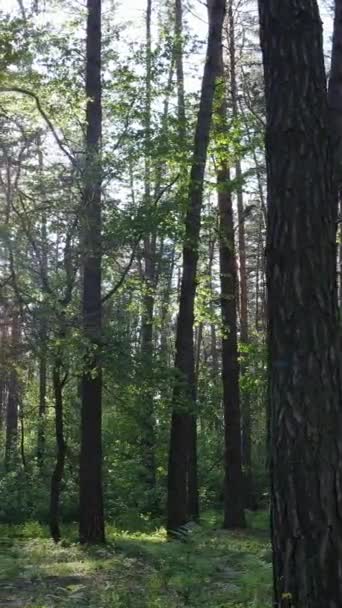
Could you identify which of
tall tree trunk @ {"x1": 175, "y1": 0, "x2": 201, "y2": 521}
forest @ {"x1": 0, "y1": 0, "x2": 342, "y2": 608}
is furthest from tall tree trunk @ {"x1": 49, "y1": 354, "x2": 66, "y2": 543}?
tall tree trunk @ {"x1": 175, "y1": 0, "x2": 201, "y2": 521}

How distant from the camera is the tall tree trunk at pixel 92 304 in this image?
10.2m

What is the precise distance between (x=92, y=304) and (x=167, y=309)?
4.45 meters

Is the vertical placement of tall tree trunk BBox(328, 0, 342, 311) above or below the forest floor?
above

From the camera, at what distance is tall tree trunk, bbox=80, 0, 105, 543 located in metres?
10.2

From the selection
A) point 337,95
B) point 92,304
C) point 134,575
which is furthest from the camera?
point 92,304

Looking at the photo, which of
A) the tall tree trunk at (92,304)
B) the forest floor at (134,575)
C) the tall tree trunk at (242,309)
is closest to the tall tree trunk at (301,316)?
the forest floor at (134,575)

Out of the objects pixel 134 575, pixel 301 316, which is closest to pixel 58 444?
pixel 134 575

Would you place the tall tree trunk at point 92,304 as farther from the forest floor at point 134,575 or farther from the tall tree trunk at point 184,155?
the tall tree trunk at point 184,155

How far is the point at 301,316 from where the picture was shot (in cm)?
372

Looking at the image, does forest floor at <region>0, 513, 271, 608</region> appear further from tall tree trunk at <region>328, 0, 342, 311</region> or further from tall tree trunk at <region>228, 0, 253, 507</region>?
tall tree trunk at <region>228, 0, 253, 507</region>

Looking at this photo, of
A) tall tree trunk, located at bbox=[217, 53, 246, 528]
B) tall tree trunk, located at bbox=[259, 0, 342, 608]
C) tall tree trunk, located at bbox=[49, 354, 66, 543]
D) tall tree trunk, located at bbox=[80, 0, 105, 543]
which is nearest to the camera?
tall tree trunk, located at bbox=[259, 0, 342, 608]

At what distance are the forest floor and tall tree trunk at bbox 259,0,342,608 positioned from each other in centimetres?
179

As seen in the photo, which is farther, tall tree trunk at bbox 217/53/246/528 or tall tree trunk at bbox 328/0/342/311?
tall tree trunk at bbox 217/53/246/528

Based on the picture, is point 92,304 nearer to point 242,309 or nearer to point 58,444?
point 58,444
